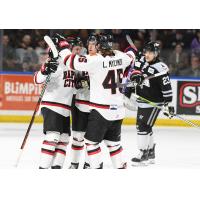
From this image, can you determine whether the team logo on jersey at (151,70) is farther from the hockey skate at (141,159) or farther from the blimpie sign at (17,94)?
the blimpie sign at (17,94)

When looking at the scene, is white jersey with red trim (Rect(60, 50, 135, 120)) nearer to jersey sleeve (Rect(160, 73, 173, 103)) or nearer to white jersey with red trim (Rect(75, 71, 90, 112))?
white jersey with red trim (Rect(75, 71, 90, 112))

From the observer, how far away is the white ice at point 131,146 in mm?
6957

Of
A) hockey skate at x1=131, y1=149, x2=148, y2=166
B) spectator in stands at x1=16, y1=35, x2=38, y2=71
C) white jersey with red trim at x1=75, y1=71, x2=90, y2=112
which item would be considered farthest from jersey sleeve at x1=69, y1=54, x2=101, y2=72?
spectator in stands at x1=16, y1=35, x2=38, y2=71

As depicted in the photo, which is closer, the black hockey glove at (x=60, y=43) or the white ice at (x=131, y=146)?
the black hockey glove at (x=60, y=43)

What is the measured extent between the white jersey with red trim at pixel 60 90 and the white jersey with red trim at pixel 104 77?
311mm

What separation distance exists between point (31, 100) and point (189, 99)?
211 centimetres

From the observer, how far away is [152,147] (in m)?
7.05

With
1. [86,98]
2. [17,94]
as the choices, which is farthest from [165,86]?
[17,94]

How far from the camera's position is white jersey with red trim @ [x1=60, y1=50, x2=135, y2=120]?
5.52 metres

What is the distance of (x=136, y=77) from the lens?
653cm

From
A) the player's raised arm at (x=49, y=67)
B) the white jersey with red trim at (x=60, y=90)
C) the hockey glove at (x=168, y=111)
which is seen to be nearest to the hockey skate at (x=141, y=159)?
the hockey glove at (x=168, y=111)

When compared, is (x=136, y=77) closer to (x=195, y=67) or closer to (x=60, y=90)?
(x=60, y=90)

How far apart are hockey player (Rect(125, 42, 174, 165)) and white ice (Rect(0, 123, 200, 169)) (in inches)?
7.9
